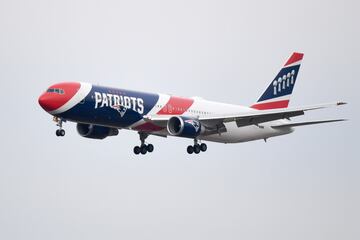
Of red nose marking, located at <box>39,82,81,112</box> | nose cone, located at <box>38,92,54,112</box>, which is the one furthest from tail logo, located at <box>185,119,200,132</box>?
nose cone, located at <box>38,92,54,112</box>

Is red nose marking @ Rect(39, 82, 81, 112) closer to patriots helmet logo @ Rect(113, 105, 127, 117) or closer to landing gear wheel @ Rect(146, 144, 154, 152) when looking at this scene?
patriots helmet logo @ Rect(113, 105, 127, 117)

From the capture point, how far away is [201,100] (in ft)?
302

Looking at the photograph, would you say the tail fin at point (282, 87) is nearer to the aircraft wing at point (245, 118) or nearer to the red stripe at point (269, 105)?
the red stripe at point (269, 105)

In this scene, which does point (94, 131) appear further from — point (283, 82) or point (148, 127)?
point (283, 82)

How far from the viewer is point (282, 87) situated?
9912 centimetres

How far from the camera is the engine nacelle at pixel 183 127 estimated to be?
8638cm

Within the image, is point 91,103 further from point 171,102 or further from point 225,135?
point 225,135

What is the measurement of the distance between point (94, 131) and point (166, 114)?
628cm

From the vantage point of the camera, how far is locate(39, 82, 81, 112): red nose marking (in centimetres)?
8256

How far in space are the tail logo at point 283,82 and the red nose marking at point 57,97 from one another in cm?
2232

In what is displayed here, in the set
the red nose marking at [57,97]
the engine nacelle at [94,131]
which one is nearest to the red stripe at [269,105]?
the engine nacelle at [94,131]

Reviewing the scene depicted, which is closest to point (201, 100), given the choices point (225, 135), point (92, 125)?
point (225, 135)

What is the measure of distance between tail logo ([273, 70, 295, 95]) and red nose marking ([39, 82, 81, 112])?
73.2ft

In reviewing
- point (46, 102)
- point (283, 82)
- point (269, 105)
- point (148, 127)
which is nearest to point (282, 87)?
point (283, 82)
